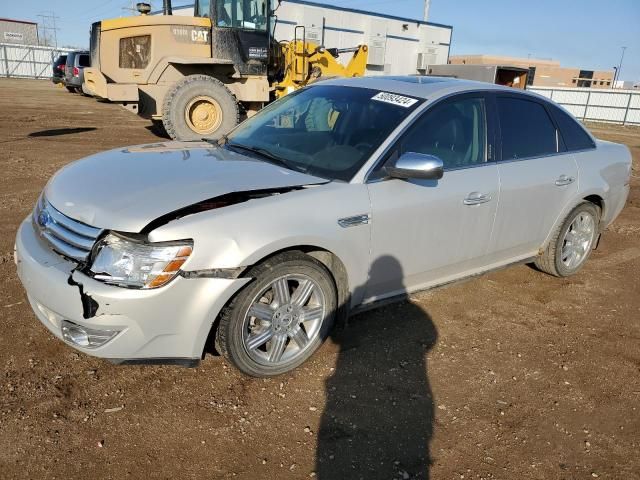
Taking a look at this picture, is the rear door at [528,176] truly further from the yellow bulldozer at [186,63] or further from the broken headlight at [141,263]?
the yellow bulldozer at [186,63]

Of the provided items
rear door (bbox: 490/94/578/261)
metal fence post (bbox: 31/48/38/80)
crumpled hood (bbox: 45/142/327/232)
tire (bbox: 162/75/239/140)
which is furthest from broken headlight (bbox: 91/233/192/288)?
metal fence post (bbox: 31/48/38/80)

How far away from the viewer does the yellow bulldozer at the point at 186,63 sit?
34.4ft

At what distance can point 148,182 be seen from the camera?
9.49ft

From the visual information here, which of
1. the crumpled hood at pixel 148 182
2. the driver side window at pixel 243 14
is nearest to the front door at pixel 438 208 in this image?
the crumpled hood at pixel 148 182

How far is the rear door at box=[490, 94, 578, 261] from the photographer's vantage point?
3.86 m

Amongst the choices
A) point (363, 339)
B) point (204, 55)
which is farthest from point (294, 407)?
point (204, 55)

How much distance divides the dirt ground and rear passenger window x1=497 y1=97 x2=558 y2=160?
128cm

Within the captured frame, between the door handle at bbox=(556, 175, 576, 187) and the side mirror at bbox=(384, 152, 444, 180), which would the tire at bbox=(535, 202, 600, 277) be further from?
the side mirror at bbox=(384, 152, 444, 180)

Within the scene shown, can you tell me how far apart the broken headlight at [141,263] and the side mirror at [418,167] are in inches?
53.3

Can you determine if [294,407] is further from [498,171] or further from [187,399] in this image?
[498,171]

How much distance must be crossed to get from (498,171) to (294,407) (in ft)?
7.36

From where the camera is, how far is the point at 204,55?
1106 centimetres

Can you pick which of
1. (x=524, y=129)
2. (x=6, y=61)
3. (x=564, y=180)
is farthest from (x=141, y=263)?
(x=6, y=61)

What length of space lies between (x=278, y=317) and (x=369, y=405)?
71cm
